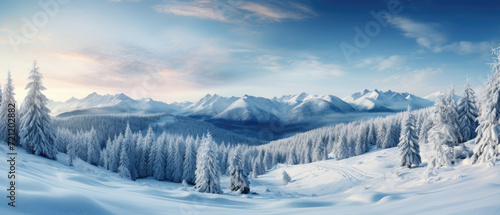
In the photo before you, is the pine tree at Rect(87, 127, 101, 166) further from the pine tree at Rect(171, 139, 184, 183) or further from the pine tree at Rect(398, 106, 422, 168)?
the pine tree at Rect(398, 106, 422, 168)

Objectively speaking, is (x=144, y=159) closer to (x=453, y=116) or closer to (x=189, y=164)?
(x=189, y=164)

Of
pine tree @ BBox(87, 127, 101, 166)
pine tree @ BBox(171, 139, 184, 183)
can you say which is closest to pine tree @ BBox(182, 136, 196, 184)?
pine tree @ BBox(171, 139, 184, 183)

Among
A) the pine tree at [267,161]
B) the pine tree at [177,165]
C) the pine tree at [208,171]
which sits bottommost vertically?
the pine tree at [267,161]

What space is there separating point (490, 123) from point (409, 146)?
25.4 m

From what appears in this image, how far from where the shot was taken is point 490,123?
20562mm

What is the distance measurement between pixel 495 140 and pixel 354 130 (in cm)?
9109

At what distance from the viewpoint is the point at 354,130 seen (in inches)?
4173

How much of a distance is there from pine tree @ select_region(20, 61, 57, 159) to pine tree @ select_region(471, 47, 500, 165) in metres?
48.9

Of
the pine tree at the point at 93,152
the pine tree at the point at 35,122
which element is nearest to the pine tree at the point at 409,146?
the pine tree at the point at 35,122

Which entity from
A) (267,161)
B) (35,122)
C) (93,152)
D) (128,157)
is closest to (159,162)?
(128,157)

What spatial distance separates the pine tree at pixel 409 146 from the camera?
43.0 metres

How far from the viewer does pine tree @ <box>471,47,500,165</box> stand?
19489mm

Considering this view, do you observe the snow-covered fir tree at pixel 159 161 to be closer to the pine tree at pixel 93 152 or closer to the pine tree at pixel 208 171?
the pine tree at pixel 93 152

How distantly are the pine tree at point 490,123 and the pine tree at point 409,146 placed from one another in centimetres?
2359
